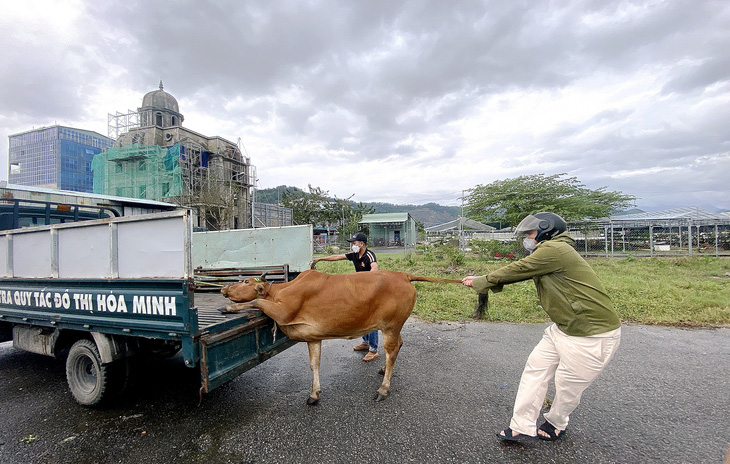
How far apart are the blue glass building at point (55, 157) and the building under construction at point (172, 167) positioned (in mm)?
29269

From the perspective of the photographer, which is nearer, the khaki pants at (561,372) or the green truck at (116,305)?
the khaki pants at (561,372)

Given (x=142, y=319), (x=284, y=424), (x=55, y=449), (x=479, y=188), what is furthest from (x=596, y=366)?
(x=479, y=188)

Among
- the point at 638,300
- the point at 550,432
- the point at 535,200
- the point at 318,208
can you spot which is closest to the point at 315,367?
the point at 550,432

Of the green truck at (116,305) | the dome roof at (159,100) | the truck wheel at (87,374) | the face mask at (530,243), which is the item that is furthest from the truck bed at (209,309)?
the dome roof at (159,100)

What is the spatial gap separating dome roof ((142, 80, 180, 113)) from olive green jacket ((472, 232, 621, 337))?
39899mm

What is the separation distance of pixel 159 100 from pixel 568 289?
40724mm

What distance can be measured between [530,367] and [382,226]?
38.8m

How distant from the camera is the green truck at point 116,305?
274 centimetres

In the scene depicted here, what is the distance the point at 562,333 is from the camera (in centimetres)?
276

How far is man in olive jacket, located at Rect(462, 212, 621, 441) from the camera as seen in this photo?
2.61m

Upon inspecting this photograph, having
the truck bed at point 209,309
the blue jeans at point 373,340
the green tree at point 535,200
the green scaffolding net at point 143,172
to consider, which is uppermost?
the green scaffolding net at point 143,172

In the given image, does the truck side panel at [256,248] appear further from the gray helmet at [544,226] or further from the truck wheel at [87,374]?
the gray helmet at [544,226]

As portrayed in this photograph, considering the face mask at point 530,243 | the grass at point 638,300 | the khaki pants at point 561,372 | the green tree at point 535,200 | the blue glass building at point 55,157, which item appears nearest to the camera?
the khaki pants at point 561,372

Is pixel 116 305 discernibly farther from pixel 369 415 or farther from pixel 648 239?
pixel 648 239
